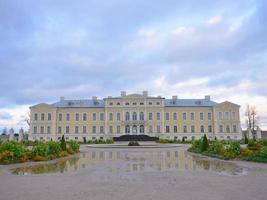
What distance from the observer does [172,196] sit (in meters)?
6.50

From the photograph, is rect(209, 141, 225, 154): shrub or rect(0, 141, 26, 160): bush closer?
rect(0, 141, 26, 160): bush

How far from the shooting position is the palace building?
2394 inches

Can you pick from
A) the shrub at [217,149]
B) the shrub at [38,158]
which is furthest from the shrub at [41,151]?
the shrub at [217,149]

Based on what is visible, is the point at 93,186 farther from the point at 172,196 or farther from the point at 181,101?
the point at 181,101

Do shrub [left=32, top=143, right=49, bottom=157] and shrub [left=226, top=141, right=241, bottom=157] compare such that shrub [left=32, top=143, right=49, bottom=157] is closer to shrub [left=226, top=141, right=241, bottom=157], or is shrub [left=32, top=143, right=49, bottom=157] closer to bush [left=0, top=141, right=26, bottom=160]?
bush [left=0, top=141, right=26, bottom=160]

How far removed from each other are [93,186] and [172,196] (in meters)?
2.35

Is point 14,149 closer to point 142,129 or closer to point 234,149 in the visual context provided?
point 234,149

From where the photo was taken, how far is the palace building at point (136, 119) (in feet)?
200

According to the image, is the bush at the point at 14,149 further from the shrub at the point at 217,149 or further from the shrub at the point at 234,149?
the shrub at the point at 217,149

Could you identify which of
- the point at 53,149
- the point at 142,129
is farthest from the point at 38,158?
the point at 142,129

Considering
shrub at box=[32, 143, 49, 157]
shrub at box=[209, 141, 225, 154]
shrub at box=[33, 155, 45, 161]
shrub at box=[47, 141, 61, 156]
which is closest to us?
shrub at box=[33, 155, 45, 161]

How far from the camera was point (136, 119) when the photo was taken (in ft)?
200

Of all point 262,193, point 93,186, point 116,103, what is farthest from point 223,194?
point 116,103

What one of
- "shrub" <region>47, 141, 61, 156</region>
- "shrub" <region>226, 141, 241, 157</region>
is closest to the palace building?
"shrub" <region>47, 141, 61, 156</region>
